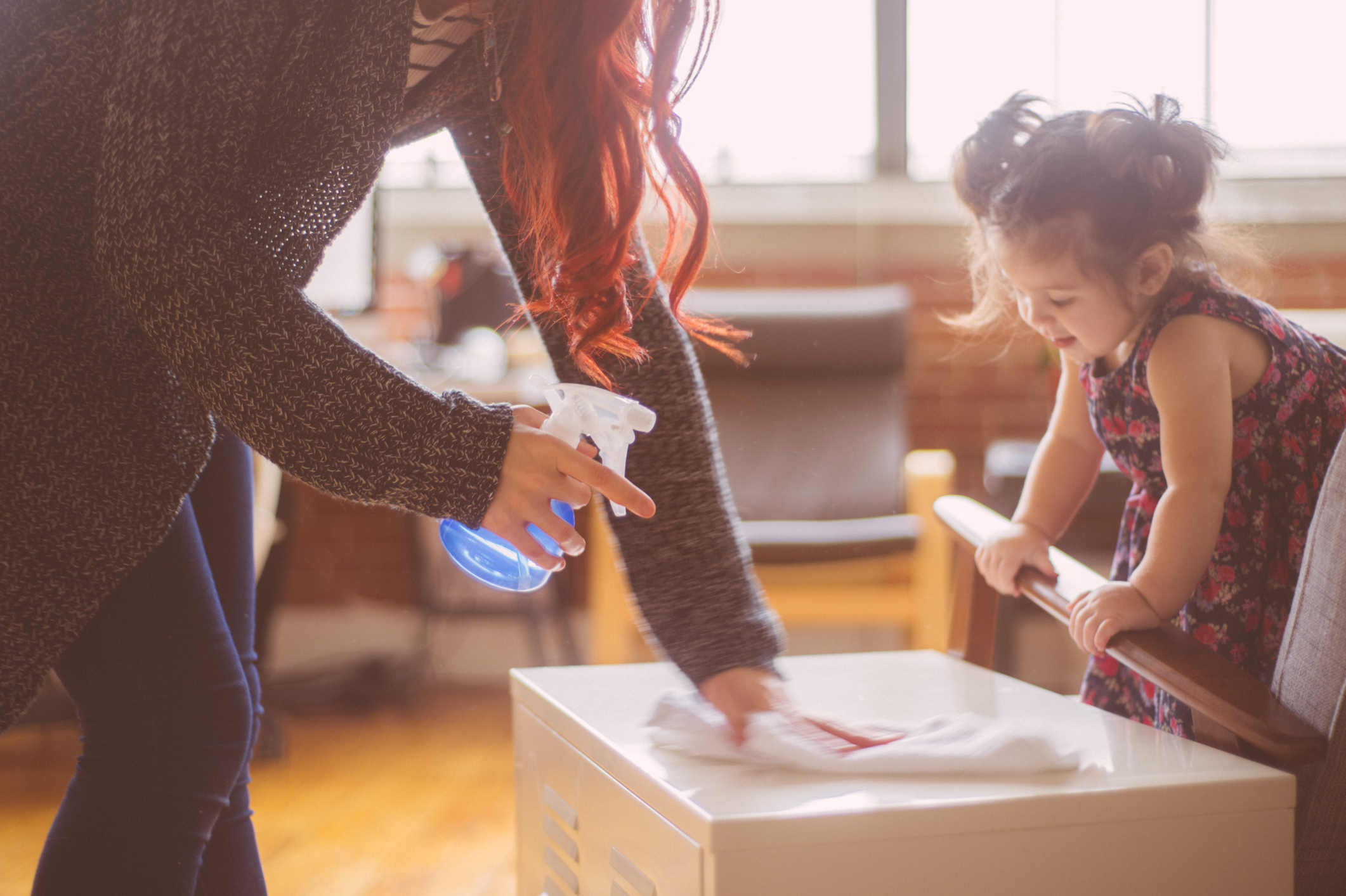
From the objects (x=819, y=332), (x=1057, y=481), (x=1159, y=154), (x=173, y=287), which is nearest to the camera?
(x=173, y=287)

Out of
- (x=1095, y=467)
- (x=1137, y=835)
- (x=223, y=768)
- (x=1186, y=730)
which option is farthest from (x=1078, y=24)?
(x=223, y=768)

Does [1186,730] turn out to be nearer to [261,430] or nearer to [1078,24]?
[261,430]

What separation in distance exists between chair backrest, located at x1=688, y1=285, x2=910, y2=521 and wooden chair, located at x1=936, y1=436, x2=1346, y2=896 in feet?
4.22

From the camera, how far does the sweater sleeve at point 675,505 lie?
71 cm

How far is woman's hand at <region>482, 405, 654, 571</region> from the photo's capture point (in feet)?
1.77

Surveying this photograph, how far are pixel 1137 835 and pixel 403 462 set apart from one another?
17.4 inches

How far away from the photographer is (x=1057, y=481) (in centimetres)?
100

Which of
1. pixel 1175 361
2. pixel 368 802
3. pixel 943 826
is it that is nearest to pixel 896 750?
pixel 943 826

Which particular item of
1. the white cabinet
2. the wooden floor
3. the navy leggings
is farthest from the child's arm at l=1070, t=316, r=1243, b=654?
the wooden floor

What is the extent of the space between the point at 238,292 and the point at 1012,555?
26.4 inches

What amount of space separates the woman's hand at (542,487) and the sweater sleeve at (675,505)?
176 mm

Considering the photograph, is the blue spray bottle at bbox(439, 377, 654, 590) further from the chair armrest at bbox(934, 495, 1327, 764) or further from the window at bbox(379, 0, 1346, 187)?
the window at bbox(379, 0, 1346, 187)

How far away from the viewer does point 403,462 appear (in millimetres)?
529

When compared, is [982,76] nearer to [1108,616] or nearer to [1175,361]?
[1175,361]
